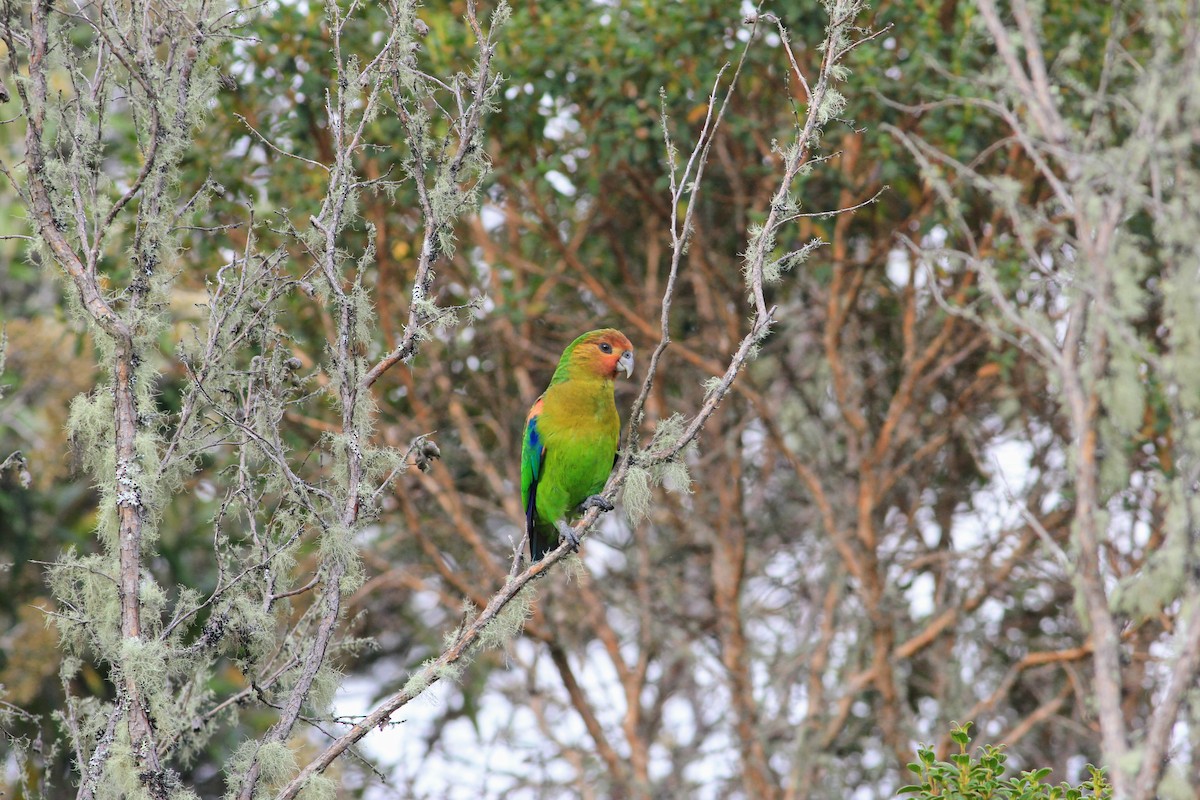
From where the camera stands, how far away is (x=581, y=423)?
4.49m

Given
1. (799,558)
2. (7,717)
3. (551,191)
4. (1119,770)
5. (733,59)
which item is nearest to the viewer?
(1119,770)

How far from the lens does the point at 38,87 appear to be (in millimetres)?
2863

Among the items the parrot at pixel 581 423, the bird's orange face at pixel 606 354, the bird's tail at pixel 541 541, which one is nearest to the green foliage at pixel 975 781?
the parrot at pixel 581 423

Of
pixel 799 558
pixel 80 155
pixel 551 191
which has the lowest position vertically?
pixel 80 155

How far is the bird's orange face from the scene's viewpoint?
4484 mm

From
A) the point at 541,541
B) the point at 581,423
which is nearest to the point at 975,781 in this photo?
the point at 581,423

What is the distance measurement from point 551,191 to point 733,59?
1.12 meters

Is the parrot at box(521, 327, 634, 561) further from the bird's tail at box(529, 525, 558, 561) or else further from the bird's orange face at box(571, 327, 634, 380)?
the bird's tail at box(529, 525, 558, 561)

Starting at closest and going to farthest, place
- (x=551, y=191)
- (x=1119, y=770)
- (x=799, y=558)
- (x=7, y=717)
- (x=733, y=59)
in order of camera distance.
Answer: (x=1119, y=770), (x=7, y=717), (x=733, y=59), (x=551, y=191), (x=799, y=558)

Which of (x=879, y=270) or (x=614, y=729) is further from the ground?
(x=879, y=270)

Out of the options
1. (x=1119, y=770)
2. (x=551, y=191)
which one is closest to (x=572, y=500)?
(x=551, y=191)

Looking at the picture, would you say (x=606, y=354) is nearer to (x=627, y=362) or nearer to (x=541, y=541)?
(x=627, y=362)

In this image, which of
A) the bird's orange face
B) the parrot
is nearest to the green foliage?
the parrot

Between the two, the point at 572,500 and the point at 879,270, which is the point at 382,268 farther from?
the point at 879,270
